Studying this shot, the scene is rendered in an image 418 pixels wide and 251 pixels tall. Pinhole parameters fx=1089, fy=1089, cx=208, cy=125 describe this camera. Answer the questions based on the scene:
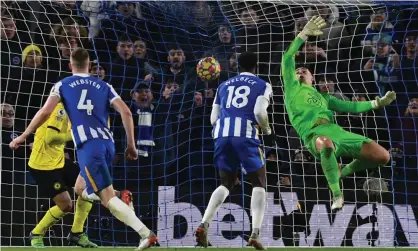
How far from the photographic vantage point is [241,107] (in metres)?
11.2

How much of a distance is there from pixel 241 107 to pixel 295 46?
1486 millimetres

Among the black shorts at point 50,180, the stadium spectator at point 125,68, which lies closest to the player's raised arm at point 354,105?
the stadium spectator at point 125,68

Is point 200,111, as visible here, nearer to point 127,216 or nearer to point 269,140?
point 269,140

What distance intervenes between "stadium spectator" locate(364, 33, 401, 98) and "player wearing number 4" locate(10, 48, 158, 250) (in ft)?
18.9

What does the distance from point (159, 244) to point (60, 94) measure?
12.6 ft

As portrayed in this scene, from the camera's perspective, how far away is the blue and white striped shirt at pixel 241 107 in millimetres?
11211

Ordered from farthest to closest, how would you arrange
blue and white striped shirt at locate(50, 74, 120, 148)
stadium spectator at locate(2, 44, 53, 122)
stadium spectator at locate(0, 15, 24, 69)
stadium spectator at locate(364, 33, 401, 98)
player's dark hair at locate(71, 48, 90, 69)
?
stadium spectator at locate(364, 33, 401, 98) < stadium spectator at locate(0, 15, 24, 69) < stadium spectator at locate(2, 44, 53, 122) < player's dark hair at locate(71, 48, 90, 69) < blue and white striped shirt at locate(50, 74, 120, 148)

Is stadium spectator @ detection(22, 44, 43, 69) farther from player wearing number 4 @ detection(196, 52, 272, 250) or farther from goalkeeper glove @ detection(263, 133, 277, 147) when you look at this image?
player wearing number 4 @ detection(196, 52, 272, 250)

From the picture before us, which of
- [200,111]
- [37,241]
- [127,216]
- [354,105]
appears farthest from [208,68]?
[127,216]

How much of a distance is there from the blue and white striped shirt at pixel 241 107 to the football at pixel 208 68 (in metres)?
2.02

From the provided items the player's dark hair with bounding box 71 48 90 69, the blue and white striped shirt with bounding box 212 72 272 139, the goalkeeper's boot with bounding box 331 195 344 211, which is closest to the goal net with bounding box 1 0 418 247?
the goalkeeper's boot with bounding box 331 195 344 211

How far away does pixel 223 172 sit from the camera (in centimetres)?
1138

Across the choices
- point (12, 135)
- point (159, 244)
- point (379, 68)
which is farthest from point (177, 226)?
point (379, 68)

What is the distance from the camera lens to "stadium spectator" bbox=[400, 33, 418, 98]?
14.9 m
